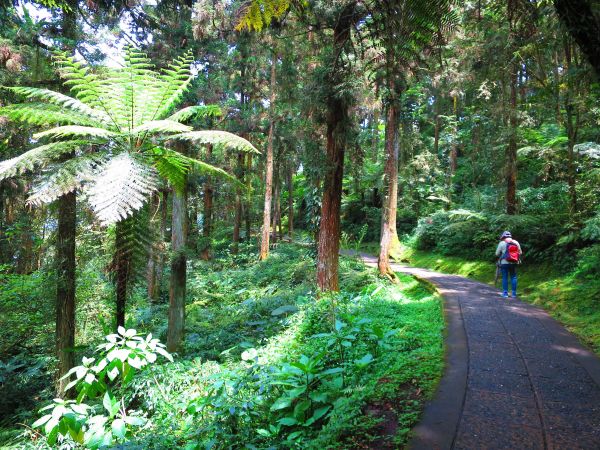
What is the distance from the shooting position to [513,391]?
3670 mm

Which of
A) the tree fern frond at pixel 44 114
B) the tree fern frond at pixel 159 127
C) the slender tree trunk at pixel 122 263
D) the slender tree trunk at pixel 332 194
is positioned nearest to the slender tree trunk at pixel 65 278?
the tree fern frond at pixel 44 114

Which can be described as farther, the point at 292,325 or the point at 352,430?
the point at 292,325

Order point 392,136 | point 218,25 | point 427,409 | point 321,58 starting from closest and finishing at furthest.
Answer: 1. point 427,409
2. point 321,58
3. point 392,136
4. point 218,25

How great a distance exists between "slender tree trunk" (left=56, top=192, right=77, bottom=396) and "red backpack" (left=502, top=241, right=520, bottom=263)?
8.82m

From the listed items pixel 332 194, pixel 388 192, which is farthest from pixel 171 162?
pixel 388 192

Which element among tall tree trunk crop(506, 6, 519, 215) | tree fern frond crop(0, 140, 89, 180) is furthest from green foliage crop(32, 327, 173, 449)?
tall tree trunk crop(506, 6, 519, 215)

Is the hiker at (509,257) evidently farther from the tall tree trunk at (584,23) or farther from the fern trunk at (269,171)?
the fern trunk at (269,171)

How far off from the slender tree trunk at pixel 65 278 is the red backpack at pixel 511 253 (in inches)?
347

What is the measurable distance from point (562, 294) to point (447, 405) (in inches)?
258

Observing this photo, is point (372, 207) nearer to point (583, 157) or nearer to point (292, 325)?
point (583, 157)

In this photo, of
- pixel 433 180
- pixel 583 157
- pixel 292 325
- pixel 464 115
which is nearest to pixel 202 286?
pixel 292 325

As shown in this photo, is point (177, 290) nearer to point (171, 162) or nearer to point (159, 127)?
point (171, 162)

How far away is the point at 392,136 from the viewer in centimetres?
1271

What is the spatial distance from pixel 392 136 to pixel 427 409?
35.4 feet
